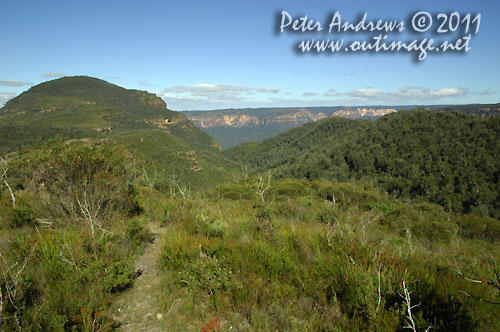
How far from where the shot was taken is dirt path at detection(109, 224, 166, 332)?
105 inches

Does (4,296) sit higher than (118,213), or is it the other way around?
(4,296)

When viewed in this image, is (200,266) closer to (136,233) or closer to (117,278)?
(117,278)

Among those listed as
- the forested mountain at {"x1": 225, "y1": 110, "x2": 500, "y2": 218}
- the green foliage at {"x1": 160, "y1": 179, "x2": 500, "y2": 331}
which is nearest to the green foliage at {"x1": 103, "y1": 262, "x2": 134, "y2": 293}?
the green foliage at {"x1": 160, "y1": 179, "x2": 500, "y2": 331}

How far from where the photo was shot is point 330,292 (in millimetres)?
2863

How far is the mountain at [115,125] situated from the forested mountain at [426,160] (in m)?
31.5

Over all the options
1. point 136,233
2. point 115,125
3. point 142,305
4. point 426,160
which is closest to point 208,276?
point 142,305

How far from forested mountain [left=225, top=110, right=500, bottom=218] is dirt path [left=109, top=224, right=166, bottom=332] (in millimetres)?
45095

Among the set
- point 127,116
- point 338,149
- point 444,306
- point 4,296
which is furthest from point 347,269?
point 127,116

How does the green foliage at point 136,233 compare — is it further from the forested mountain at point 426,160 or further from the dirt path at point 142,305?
the forested mountain at point 426,160

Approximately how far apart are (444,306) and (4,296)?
14.4 ft

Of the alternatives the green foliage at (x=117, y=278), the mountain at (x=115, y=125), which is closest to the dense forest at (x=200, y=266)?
the green foliage at (x=117, y=278)

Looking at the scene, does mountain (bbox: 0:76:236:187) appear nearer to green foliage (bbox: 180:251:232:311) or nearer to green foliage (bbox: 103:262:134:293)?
green foliage (bbox: 103:262:134:293)

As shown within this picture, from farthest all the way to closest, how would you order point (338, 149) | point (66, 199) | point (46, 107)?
1. point (46, 107)
2. point (338, 149)
3. point (66, 199)

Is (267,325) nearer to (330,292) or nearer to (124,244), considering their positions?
(330,292)
